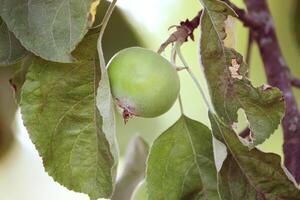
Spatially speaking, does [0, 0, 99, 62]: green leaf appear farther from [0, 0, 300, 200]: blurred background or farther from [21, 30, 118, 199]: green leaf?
[0, 0, 300, 200]: blurred background

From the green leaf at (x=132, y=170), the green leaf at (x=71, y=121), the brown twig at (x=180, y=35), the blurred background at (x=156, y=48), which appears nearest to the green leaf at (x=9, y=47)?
the green leaf at (x=71, y=121)

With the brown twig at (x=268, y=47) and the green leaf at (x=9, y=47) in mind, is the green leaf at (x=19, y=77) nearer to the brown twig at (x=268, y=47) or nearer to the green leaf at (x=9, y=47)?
the green leaf at (x=9, y=47)

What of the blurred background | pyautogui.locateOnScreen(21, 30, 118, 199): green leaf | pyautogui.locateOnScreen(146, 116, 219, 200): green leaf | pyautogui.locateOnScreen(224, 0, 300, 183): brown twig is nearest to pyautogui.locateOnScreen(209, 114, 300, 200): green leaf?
pyautogui.locateOnScreen(146, 116, 219, 200): green leaf

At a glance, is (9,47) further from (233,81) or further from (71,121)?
(233,81)

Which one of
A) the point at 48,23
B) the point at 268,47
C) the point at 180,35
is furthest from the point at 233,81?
the point at 268,47

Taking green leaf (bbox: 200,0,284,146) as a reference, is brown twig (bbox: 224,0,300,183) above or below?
below

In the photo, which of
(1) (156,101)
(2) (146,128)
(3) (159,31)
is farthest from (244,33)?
(1) (156,101)

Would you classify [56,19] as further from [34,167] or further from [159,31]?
[34,167]
